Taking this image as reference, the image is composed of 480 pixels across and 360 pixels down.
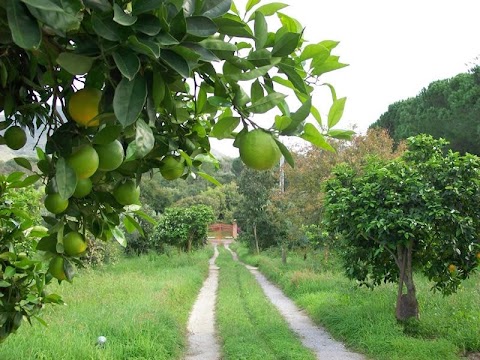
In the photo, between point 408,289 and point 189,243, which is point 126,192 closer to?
point 408,289

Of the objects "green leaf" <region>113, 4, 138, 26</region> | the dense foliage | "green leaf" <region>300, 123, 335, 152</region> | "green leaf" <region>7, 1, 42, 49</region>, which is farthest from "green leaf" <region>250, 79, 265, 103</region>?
the dense foliage

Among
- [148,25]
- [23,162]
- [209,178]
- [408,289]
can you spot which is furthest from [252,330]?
[148,25]

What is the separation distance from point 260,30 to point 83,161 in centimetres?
45

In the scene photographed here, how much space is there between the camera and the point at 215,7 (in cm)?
89

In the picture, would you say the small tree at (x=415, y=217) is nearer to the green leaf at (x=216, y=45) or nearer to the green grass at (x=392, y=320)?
the green grass at (x=392, y=320)

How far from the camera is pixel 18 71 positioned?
118 centimetres

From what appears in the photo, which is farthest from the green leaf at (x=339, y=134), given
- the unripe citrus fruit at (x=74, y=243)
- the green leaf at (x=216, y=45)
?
the unripe citrus fruit at (x=74, y=243)

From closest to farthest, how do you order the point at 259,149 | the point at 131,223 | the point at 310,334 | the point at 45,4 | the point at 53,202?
the point at 45,4, the point at 259,149, the point at 53,202, the point at 131,223, the point at 310,334

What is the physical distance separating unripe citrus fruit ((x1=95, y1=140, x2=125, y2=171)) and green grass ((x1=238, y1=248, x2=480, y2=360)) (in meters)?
5.55

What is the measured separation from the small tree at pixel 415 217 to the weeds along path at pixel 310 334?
107cm

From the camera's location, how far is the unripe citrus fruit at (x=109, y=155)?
3.24ft

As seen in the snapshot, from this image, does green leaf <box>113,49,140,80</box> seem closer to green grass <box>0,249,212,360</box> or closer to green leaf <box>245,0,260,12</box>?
green leaf <box>245,0,260,12</box>

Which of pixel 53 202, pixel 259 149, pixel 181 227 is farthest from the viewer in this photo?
pixel 181 227

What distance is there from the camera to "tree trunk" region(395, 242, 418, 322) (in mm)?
6906
